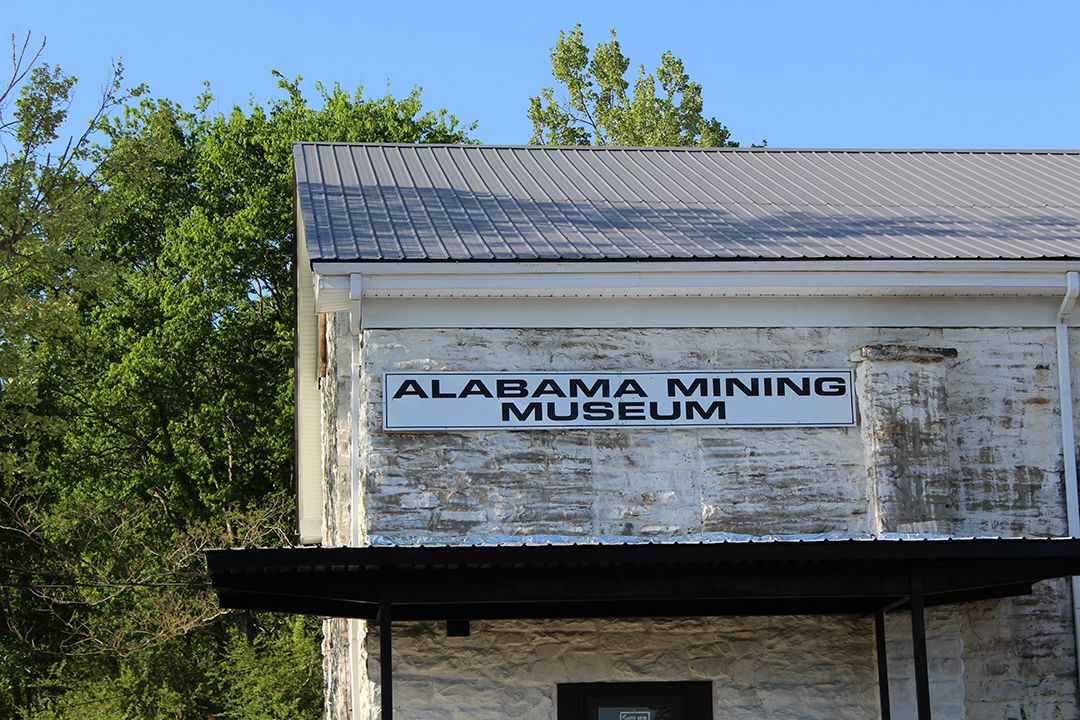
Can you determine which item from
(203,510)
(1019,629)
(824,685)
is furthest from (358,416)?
(203,510)

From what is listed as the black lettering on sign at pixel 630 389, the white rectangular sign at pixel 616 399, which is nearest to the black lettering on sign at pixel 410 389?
the white rectangular sign at pixel 616 399

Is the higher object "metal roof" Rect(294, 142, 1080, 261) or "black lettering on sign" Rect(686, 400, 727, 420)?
"metal roof" Rect(294, 142, 1080, 261)

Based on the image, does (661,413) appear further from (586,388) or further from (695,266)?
(695,266)

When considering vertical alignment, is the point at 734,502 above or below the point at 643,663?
above

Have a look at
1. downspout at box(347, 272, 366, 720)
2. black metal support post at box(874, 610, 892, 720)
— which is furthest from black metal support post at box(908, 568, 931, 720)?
downspout at box(347, 272, 366, 720)

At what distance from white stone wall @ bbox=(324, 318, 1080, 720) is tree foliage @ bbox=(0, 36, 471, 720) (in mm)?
11031

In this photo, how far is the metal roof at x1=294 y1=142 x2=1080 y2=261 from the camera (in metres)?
11.0

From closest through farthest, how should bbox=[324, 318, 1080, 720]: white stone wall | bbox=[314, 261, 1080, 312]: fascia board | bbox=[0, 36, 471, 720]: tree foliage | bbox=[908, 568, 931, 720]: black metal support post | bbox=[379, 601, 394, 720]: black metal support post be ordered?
bbox=[379, 601, 394, 720]: black metal support post → bbox=[908, 568, 931, 720]: black metal support post → bbox=[324, 318, 1080, 720]: white stone wall → bbox=[314, 261, 1080, 312]: fascia board → bbox=[0, 36, 471, 720]: tree foliage

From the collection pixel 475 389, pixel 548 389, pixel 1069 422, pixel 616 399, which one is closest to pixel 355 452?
pixel 475 389

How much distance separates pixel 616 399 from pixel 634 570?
73.9 inches

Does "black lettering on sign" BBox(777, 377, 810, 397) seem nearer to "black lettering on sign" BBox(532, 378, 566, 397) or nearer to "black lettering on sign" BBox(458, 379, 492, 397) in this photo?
"black lettering on sign" BBox(532, 378, 566, 397)

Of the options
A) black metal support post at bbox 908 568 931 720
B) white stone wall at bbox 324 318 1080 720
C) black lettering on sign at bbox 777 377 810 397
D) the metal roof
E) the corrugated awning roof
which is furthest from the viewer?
the metal roof

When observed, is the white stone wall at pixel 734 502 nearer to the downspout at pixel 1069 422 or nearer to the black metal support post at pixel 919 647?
the downspout at pixel 1069 422

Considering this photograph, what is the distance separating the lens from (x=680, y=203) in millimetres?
12883
